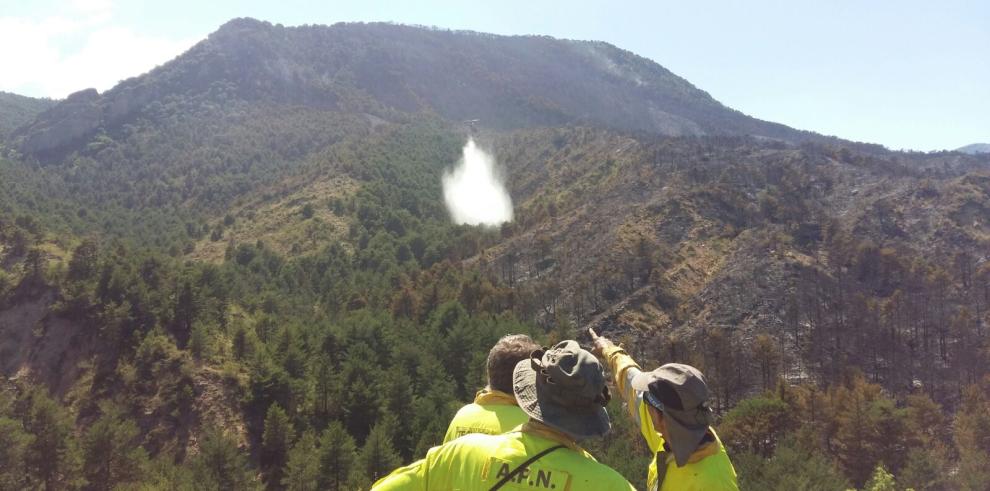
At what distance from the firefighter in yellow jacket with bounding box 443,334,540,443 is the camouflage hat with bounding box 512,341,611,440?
103 cm

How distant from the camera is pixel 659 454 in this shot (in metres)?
4.12

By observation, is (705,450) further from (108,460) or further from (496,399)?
(108,460)

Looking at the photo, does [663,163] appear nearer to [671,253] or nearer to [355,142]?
[671,253]

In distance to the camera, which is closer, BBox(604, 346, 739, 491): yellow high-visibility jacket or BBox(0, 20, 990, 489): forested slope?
BBox(604, 346, 739, 491): yellow high-visibility jacket

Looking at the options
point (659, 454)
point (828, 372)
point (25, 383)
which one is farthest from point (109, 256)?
point (828, 372)

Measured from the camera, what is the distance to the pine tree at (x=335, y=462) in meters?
35.2

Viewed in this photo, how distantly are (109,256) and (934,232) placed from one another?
121456mm

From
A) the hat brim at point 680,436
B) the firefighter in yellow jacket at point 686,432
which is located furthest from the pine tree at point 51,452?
the hat brim at point 680,436

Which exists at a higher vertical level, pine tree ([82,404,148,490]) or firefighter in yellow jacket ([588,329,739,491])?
firefighter in yellow jacket ([588,329,739,491])

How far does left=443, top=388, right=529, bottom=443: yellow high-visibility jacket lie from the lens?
461 cm

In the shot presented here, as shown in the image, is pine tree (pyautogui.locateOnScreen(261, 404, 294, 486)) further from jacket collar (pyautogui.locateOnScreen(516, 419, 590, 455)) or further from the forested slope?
jacket collar (pyautogui.locateOnScreen(516, 419, 590, 455))

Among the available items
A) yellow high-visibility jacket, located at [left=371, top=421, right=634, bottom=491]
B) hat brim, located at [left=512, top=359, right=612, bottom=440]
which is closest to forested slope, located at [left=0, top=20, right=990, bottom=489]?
hat brim, located at [left=512, top=359, right=612, bottom=440]

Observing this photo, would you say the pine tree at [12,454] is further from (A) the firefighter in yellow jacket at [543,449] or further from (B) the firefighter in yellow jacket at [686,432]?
(B) the firefighter in yellow jacket at [686,432]

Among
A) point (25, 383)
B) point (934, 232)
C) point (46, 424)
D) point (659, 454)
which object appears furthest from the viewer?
point (934, 232)
